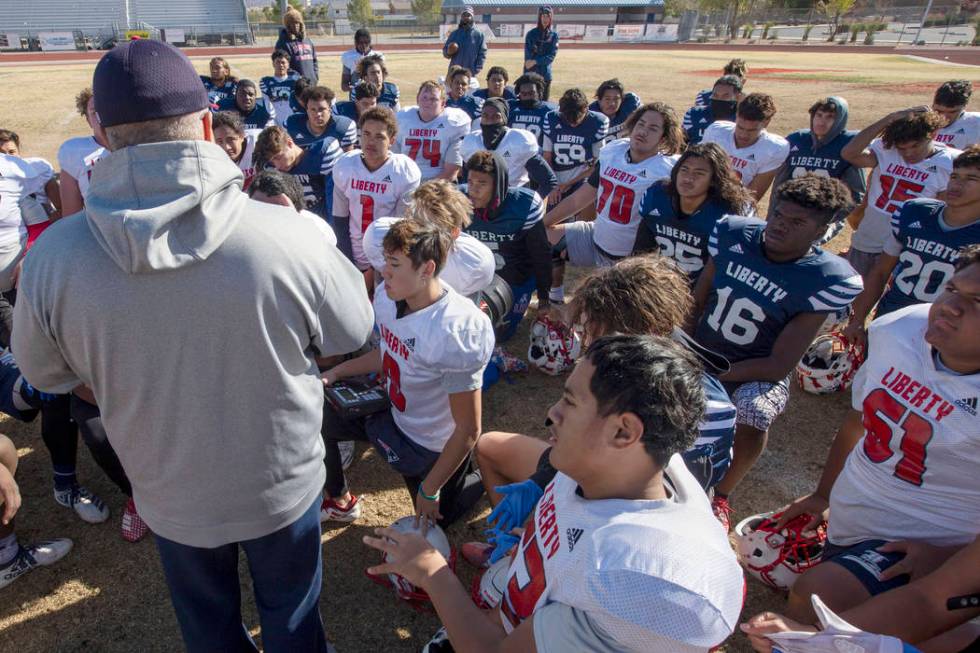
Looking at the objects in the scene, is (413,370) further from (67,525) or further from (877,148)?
(877,148)

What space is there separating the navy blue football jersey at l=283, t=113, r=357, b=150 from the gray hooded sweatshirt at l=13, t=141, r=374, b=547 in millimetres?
5258

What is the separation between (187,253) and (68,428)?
267 cm

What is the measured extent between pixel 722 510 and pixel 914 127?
395 cm

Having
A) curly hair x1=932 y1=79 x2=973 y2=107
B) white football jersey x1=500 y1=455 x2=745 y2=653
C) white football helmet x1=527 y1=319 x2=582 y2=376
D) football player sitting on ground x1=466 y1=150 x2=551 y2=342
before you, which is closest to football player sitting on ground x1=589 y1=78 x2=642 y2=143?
curly hair x1=932 y1=79 x2=973 y2=107

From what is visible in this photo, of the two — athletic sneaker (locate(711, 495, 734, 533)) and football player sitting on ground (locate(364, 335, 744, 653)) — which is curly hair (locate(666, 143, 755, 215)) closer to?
→ athletic sneaker (locate(711, 495, 734, 533))

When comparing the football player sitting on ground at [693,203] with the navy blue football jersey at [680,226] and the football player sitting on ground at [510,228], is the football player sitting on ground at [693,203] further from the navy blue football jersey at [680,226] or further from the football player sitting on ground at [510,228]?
the football player sitting on ground at [510,228]

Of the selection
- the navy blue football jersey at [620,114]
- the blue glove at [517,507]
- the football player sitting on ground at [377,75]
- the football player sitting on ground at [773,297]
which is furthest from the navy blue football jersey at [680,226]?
the football player sitting on ground at [377,75]

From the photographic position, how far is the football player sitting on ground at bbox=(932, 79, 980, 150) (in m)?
5.95

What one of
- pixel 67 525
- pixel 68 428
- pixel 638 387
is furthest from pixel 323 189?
pixel 638 387

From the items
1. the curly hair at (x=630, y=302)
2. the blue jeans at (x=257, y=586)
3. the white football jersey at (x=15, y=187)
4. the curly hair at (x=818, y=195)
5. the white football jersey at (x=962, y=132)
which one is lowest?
the blue jeans at (x=257, y=586)

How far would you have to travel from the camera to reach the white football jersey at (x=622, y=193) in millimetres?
4961

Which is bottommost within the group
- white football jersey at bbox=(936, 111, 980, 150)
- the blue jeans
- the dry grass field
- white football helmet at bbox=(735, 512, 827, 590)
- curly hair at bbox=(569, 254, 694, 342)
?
the dry grass field

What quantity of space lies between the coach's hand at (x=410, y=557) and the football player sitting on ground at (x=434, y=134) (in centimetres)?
531

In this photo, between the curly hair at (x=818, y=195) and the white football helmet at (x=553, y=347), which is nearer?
the curly hair at (x=818, y=195)
